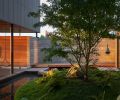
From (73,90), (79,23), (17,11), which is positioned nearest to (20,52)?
(17,11)

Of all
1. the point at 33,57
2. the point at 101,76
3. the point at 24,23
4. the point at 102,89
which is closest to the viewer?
the point at 102,89

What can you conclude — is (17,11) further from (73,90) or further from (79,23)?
(73,90)

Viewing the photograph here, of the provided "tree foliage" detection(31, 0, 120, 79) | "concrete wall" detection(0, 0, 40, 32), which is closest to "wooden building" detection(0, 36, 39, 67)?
"concrete wall" detection(0, 0, 40, 32)

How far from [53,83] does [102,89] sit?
129 cm

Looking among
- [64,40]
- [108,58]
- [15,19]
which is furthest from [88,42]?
[108,58]

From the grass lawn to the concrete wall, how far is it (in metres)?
4.92

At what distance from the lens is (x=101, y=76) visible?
10.7 metres

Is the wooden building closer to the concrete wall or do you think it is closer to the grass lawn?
the concrete wall

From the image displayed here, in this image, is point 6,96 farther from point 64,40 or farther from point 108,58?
point 108,58

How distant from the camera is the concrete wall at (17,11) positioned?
14.3 meters

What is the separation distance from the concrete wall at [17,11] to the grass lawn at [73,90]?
492 centimetres

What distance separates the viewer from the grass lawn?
867cm

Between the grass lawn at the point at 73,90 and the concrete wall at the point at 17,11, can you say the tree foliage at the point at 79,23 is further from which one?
the concrete wall at the point at 17,11

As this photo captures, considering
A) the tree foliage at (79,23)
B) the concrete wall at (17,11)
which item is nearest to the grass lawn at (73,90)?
the tree foliage at (79,23)
